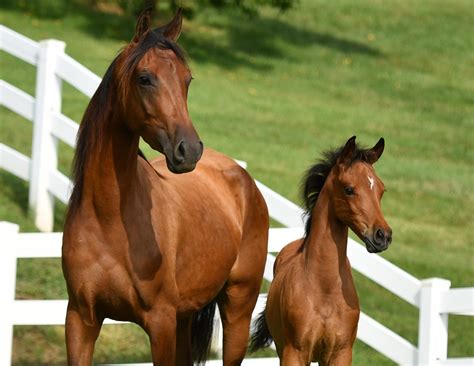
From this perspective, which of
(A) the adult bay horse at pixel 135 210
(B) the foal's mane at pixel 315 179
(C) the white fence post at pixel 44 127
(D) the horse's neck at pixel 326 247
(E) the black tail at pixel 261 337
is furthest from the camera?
(C) the white fence post at pixel 44 127

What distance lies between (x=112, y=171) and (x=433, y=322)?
3.33 meters

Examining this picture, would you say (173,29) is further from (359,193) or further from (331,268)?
(331,268)

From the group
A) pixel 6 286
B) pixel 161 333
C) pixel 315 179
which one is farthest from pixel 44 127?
pixel 161 333

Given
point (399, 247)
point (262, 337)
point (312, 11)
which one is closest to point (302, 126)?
point (399, 247)

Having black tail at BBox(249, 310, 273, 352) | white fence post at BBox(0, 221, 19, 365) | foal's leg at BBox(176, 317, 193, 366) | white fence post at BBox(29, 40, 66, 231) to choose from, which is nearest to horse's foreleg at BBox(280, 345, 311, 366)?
foal's leg at BBox(176, 317, 193, 366)

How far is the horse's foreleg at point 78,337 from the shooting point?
580 centimetres

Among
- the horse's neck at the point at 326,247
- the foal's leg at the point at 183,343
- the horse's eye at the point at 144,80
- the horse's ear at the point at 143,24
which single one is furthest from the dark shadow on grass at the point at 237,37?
the horse's eye at the point at 144,80

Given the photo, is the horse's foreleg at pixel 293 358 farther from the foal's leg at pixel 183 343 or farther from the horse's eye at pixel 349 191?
the foal's leg at pixel 183 343

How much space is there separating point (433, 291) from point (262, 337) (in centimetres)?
136

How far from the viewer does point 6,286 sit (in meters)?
7.97

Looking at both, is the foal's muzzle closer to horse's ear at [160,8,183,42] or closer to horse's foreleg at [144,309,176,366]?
horse's foreleg at [144,309,176,366]

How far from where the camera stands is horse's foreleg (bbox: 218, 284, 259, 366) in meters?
7.43

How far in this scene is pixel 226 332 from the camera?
7.48 m

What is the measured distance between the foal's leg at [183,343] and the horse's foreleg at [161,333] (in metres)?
1.34
